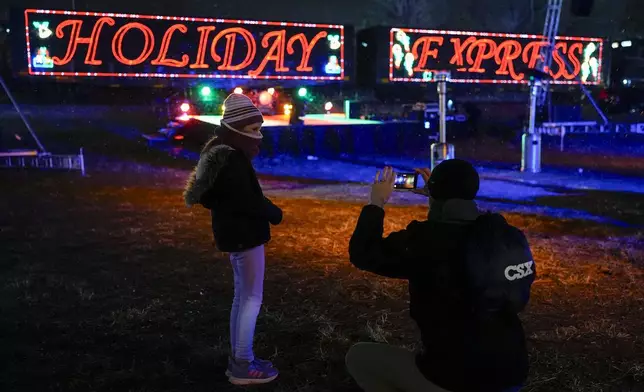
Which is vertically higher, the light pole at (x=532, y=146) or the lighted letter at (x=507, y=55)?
the lighted letter at (x=507, y=55)

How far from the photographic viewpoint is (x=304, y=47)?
841 inches

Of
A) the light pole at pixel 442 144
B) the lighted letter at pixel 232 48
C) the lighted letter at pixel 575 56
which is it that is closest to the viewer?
the light pole at pixel 442 144

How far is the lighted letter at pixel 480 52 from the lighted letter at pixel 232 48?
881 cm

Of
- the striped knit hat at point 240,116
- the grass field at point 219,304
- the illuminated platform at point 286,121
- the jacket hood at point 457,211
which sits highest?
the striped knit hat at point 240,116

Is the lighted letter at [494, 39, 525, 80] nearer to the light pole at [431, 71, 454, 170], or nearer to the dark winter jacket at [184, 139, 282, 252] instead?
the light pole at [431, 71, 454, 170]

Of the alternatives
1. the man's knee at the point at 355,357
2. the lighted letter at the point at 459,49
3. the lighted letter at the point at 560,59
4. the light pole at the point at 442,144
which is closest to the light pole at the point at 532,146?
the light pole at the point at 442,144

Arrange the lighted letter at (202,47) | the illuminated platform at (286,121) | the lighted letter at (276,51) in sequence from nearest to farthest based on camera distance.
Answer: the lighted letter at (202,47) < the illuminated platform at (286,121) < the lighted letter at (276,51)

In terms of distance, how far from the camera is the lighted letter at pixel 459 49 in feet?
76.8

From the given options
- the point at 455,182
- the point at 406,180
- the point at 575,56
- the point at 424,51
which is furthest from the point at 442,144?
the point at 575,56

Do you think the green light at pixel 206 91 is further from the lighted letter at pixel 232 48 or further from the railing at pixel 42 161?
the railing at pixel 42 161

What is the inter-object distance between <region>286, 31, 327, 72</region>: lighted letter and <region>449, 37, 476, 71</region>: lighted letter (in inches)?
215

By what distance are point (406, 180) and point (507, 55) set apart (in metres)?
22.9

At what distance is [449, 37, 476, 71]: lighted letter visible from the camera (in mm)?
23406

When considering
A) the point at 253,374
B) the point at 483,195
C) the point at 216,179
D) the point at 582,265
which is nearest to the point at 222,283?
the point at 253,374
